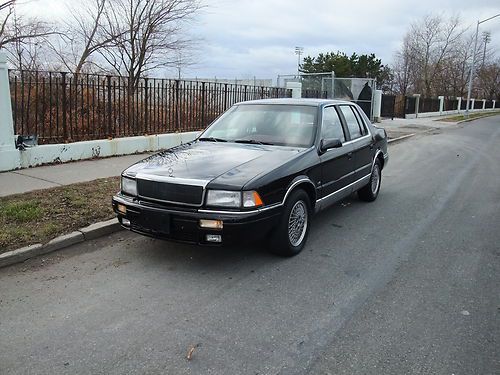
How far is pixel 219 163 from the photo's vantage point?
455 cm

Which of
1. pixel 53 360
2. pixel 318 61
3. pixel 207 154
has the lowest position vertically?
pixel 53 360

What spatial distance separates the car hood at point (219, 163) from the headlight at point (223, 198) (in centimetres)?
7

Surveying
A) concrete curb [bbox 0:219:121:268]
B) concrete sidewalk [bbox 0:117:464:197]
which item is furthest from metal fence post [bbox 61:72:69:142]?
concrete curb [bbox 0:219:121:268]

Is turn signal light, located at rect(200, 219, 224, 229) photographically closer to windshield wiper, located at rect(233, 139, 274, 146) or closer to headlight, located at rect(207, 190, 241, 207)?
headlight, located at rect(207, 190, 241, 207)

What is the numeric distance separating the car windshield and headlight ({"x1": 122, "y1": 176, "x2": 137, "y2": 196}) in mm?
1411

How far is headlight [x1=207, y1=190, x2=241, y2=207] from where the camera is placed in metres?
4.07

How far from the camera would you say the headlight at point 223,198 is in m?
4.07

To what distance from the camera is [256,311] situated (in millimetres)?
3555

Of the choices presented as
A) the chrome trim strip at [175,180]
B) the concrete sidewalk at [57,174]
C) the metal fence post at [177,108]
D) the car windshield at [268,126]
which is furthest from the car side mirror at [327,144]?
the metal fence post at [177,108]

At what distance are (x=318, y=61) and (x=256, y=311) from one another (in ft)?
150

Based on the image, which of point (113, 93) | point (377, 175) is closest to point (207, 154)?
point (377, 175)

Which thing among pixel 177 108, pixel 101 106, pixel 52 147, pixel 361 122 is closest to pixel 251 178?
pixel 361 122

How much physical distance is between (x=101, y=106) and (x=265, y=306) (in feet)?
25.4

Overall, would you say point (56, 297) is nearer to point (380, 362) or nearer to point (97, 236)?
point (97, 236)
